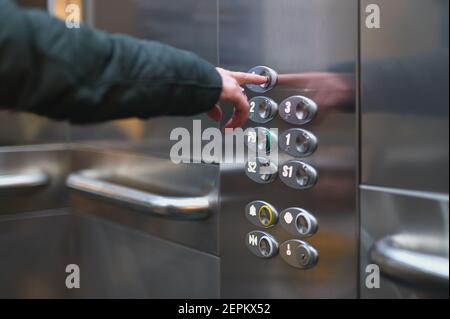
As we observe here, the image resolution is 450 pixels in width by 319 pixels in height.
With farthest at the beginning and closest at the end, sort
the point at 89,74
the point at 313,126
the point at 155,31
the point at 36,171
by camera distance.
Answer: the point at 36,171 < the point at 155,31 < the point at 313,126 < the point at 89,74

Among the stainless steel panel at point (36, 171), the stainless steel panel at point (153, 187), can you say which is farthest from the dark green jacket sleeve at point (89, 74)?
the stainless steel panel at point (36, 171)

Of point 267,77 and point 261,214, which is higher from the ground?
point 267,77

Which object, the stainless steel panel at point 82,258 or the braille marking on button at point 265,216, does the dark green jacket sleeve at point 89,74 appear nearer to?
the braille marking on button at point 265,216

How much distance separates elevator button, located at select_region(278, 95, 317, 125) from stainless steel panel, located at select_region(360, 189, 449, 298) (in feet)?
0.28

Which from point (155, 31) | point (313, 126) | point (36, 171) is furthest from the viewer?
point (36, 171)

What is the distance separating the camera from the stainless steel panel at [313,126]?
48 cm

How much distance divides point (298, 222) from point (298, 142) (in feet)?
0.25

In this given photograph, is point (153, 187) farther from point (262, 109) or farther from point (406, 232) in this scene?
point (406, 232)

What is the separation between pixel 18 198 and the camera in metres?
0.94

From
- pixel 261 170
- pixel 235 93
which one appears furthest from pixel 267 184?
pixel 235 93

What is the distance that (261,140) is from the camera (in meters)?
0.55

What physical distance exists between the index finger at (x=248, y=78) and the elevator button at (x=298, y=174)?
0.09 m
